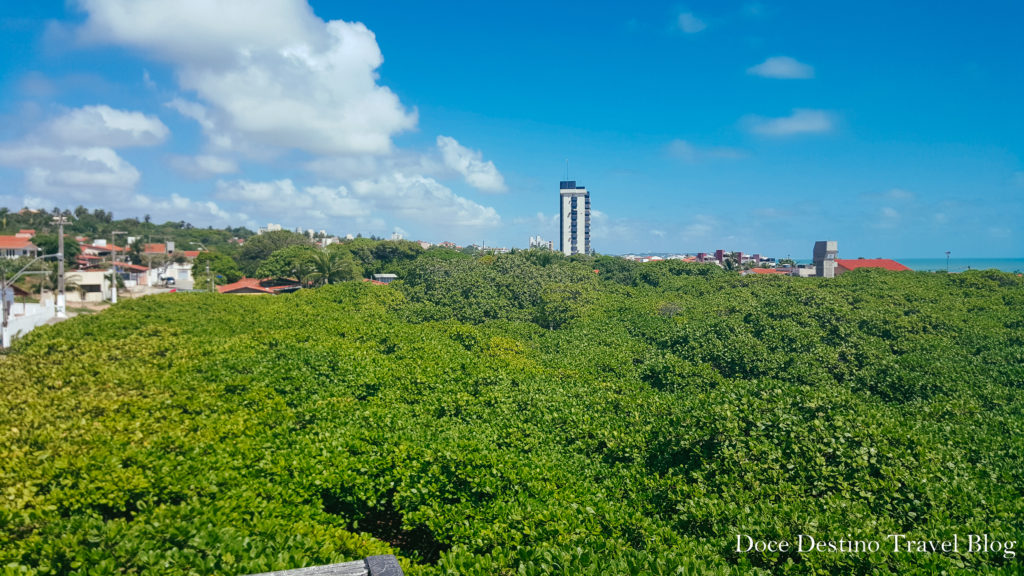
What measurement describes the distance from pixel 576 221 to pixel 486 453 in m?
147

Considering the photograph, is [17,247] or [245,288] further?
[17,247]

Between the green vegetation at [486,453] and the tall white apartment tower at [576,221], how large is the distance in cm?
13373

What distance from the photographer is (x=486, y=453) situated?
30.0 ft

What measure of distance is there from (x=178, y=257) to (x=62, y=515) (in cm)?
9763

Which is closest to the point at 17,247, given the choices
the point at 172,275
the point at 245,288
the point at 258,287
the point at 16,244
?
the point at 16,244

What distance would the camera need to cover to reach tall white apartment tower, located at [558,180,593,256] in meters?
153

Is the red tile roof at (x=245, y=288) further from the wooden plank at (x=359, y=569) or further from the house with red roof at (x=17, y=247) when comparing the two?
the wooden plank at (x=359, y=569)

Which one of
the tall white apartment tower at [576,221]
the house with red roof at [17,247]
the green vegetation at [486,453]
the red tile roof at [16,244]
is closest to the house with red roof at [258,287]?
the house with red roof at [17,247]

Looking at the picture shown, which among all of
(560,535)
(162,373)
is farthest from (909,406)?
(162,373)

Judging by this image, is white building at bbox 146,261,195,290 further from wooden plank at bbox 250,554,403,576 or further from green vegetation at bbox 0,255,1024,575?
wooden plank at bbox 250,554,403,576

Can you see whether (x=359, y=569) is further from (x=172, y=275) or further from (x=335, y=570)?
(x=172, y=275)

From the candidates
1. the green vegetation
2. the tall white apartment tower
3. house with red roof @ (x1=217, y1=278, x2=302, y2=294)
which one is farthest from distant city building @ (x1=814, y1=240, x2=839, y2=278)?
the tall white apartment tower

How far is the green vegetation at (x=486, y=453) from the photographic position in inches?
242

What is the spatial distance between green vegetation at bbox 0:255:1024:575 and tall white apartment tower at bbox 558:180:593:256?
439ft
